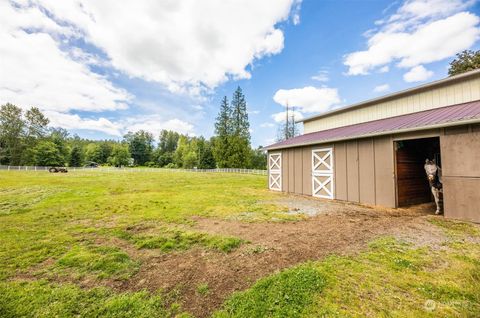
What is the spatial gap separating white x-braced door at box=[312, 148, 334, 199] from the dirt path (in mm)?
3099

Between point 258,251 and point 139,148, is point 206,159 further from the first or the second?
point 258,251

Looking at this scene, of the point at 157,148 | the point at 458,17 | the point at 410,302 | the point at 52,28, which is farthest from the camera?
the point at 157,148

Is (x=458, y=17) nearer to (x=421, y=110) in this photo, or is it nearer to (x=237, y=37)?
(x=421, y=110)

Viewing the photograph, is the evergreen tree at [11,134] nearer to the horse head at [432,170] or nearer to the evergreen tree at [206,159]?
the evergreen tree at [206,159]

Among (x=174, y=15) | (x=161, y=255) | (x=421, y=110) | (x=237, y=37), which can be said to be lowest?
(x=161, y=255)

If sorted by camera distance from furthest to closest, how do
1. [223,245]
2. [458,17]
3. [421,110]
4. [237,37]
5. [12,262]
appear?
[237,37], [458,17], [421,110], [223,245], [12,262]

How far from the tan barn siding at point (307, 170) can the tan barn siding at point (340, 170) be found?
A: 149 cm

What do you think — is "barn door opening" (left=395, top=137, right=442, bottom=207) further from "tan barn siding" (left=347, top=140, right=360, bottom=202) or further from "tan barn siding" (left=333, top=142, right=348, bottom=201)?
"tan barn siding" (left=333, top=142, right=348, bottom=201)

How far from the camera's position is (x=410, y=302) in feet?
7.30

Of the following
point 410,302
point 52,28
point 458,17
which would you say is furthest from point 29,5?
point 458,17

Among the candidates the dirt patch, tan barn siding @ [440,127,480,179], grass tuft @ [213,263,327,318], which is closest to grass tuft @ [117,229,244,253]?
the dirt patch

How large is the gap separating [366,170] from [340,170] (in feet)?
3.71

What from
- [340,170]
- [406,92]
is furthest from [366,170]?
[406,92]

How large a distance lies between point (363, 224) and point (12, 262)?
306 inches
